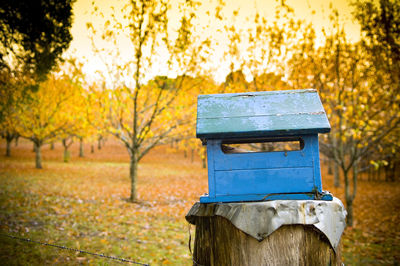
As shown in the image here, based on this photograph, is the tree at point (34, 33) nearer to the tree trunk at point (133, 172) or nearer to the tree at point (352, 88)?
the tree trunk at point (133, 172)

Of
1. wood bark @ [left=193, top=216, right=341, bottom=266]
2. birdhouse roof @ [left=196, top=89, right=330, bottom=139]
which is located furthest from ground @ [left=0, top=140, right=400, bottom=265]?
birdhouse roof @ [left=196, top=89, right=330, bottom=139]

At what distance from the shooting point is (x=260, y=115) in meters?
2.11

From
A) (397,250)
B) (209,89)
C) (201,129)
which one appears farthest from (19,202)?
(397,250)

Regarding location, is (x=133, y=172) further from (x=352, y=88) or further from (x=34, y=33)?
(x=352, y=88)

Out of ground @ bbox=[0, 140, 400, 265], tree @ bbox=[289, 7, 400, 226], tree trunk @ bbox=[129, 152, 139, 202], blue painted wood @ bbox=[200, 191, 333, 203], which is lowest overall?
ground @ bbox=[0, 140, 400, 265]

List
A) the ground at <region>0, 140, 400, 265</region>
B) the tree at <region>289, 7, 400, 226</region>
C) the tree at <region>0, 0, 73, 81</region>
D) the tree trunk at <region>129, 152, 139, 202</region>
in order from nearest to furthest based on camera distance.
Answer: the ground at <region>0, 140, 400, 265</region>
the tree at <region>0, 0, 73, 81</region>
the tree at <region>289, 7, 400, 226</region>
the tree trunk at <region>129, 152, 139, 202</region>

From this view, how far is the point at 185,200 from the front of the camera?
10977 mm

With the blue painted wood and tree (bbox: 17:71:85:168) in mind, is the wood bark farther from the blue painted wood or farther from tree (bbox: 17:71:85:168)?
tree (bbox: 17:71:85:168)

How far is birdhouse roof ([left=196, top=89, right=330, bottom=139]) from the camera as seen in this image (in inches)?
77.8

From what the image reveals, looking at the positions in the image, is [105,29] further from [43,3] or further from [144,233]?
[144,233]

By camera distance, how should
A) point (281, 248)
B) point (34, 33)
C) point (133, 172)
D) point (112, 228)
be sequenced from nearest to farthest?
point (281, 248) < point (112, 228) < point (34, 33) < point (133, 172)

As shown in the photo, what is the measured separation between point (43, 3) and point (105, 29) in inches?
73.0

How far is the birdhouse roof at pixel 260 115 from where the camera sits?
1.98 meters

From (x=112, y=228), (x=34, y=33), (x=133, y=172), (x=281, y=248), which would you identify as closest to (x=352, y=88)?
(x=281, y=248)
